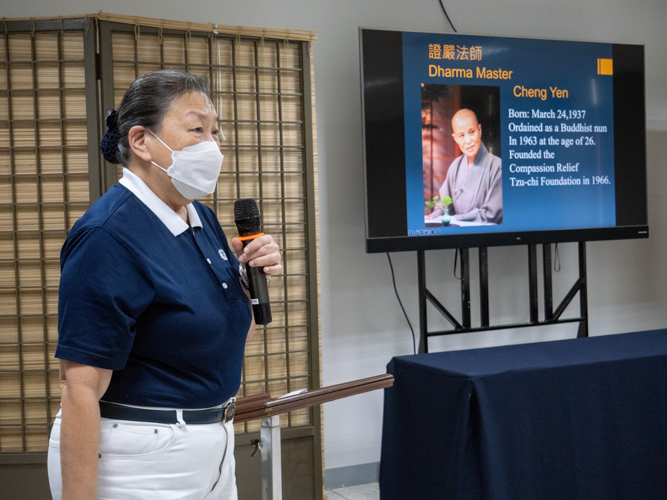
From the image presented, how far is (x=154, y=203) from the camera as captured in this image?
1.13 meters

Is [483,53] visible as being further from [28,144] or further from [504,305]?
[28,144]

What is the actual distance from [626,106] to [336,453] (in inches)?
92.0

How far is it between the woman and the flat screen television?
1718mm

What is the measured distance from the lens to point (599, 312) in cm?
371

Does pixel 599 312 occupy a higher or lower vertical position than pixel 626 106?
lower

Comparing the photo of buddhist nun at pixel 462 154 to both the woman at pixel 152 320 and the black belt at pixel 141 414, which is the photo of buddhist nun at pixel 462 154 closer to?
the woman at pixel 152 320

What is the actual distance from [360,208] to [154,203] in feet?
7.05

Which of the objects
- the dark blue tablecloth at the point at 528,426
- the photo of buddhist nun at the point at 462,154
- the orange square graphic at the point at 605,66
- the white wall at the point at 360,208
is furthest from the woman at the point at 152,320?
the orange square graphic at the point at 605,66

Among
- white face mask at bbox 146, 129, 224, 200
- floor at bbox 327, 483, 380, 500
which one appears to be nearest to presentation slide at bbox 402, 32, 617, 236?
floor at bbox 327, 483, 380, 500

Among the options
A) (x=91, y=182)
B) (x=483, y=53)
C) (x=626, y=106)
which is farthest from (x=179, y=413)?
(x=626, y=106)

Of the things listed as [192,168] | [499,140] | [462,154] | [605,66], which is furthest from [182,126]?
[605,66]

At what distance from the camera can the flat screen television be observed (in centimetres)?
288

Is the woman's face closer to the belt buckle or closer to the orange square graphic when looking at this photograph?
the belt buckle

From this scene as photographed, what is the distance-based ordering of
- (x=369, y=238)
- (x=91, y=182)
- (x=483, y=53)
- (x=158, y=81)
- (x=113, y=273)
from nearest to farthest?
(x=113, y=273) < (x=158, y=81) < (x=91, y=182) < (x=369, y=238) < (x=483, y=53)
